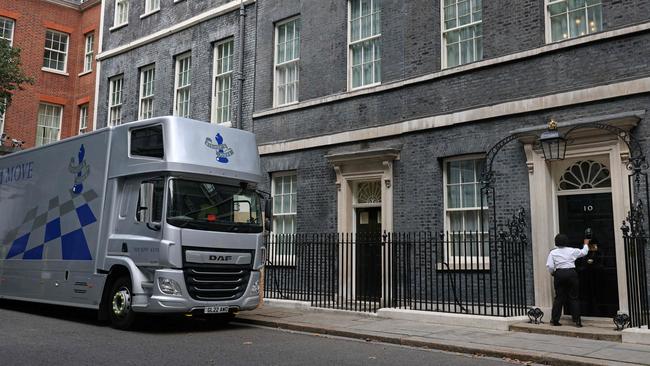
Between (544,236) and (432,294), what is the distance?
2431 mm

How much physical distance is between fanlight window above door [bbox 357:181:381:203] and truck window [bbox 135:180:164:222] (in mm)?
5758

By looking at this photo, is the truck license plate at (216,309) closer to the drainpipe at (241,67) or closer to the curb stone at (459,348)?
the curb stone at (459,348)

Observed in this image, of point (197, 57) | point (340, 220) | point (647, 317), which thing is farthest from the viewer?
point (197, 57)

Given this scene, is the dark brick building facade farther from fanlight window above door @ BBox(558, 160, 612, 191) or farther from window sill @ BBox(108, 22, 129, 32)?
window sill @ BBox(108, 22, 129, 32)

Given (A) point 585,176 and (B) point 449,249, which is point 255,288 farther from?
(A) point 585,176

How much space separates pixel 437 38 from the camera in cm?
1324

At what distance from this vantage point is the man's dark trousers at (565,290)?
33.0 ft

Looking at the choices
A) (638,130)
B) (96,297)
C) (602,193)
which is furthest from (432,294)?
(96,297)

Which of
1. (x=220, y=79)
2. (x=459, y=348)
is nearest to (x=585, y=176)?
(x=459, y=348)

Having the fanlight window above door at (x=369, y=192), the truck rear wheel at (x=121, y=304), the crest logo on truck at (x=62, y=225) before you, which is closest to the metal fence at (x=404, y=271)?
the fanlight window above door at (x=369, y=192)

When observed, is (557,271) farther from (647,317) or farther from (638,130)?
(638,130)

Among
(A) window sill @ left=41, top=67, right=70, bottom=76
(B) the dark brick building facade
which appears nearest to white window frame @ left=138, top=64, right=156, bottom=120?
(B) the dark brick building facade

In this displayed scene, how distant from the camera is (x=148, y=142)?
412 inches

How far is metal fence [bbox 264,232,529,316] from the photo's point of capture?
36.8 feet
